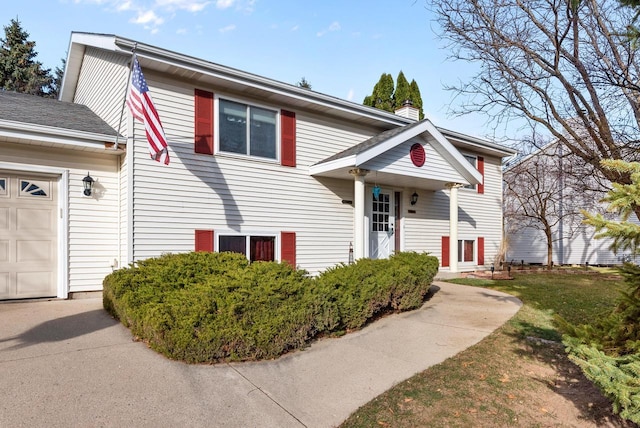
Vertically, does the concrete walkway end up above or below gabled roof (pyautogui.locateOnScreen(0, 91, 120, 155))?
below

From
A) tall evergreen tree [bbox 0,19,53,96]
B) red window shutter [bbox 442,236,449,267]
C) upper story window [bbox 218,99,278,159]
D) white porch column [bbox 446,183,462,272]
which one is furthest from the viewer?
tall evergreen tree [bbox 0,19,53,96]

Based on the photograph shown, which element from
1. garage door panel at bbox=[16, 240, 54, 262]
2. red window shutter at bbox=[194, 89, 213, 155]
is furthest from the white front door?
garage door panel at bbox=[16, 240, 54, 262]

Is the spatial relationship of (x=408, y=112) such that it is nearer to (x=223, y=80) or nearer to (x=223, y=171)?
(x=223, y=80)

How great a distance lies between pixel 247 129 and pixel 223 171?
3.84 ft

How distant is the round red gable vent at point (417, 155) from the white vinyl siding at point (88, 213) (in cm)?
690

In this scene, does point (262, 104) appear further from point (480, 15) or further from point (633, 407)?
point (633, 407)

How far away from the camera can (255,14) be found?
9.60 m

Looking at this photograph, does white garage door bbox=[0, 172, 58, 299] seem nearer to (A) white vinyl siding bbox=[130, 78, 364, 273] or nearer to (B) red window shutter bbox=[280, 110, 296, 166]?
(A) white vinyl siding bbox=[130, 78, 364, 273]

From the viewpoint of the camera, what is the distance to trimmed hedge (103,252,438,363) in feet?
13.8

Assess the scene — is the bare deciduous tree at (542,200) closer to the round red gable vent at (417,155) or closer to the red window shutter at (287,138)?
the round red gable vent at (417,155)

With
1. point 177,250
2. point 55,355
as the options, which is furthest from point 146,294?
point 177,250

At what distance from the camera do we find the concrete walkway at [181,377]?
3.19 metres

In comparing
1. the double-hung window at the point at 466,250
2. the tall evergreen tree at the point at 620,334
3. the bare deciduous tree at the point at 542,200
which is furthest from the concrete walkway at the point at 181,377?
the bare deciduous tree at the point at 542,200

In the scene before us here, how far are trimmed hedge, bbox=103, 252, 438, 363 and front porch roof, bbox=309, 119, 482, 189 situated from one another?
316cm
